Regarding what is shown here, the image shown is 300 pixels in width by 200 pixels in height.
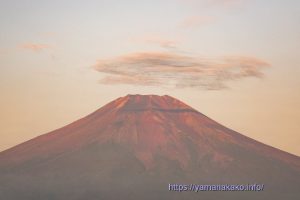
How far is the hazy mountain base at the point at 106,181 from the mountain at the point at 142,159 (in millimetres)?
20

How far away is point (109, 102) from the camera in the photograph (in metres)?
18.7

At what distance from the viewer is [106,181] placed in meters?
18.1

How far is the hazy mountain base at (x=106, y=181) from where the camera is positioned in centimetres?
1792

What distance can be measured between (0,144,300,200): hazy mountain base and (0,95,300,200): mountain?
0.02 m

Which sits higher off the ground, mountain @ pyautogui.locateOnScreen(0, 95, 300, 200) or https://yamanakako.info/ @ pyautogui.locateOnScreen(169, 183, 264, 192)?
mountain @ pyautogui.locateOnScreen(0, 95, 300, 200)

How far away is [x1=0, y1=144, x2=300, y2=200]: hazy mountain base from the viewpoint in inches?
706

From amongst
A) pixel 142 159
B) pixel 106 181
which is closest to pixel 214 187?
pixel 142 159

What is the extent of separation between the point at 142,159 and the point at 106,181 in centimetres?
97

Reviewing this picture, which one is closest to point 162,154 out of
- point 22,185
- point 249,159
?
point 249,159

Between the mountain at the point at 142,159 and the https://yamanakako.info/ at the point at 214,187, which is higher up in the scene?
the mountain at the point at 142,159

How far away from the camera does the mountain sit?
18016 mm

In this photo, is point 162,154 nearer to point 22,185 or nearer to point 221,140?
point 221,140

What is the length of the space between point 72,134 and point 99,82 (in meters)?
1.51

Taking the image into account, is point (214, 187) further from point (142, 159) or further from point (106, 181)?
point (106, 181)
